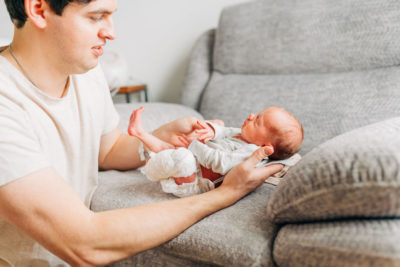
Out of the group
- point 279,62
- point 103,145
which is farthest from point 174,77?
point 103,145

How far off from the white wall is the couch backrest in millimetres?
408

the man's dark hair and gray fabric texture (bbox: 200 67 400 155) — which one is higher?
the man's dark hair

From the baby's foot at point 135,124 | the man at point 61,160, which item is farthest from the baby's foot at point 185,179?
the baby's foot at point 135,124

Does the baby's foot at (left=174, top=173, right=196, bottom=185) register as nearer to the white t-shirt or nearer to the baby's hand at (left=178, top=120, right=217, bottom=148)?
the baby's hand at (left=178, top=120, right=217, bottom=148)

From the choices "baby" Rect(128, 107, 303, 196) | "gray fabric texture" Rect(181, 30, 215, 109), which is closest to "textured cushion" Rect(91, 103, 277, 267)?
"baby" Rect(128, 107, 303, 196)

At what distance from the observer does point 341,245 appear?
63 centimetres

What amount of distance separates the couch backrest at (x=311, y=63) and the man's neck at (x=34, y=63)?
0.92 meters

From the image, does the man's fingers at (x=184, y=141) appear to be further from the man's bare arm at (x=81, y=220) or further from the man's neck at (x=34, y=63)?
the man's neck at (x=34, y=63)

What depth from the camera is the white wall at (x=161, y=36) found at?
7.16 feet

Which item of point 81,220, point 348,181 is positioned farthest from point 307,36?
point 81,220

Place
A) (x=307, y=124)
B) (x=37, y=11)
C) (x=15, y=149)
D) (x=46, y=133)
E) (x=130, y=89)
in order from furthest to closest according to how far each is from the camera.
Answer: (x=130, y=89)
(x=307, y=124)
(x=46, y=133)
(x=37, y=11)
(x=15, y=149)

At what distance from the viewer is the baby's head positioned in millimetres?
1077

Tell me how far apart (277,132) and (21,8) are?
0.86 meters

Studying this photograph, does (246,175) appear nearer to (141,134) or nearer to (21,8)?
(141,134)
